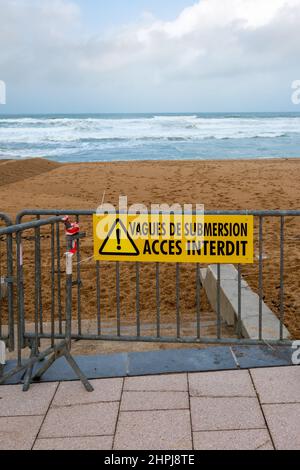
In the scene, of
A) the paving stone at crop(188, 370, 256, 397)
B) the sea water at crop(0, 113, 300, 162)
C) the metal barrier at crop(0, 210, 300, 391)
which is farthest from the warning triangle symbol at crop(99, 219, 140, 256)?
the sea water at crop(0, 113, 300, 162)

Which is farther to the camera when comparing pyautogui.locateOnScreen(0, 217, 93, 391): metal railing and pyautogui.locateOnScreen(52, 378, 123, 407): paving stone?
pyautogui.locateOnScreen(0, 217, 93, 391): metal railing

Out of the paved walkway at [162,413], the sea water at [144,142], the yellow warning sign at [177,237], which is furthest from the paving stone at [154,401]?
the sea water at [144,142]

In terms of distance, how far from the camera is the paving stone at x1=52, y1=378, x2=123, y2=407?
13.1 feet

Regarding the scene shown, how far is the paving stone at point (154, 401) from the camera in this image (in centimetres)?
385

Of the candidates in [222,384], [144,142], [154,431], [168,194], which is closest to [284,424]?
[222,384]

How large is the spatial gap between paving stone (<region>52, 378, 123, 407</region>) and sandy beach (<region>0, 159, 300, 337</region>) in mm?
2132

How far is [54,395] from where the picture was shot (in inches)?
162

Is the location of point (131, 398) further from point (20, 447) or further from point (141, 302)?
point (141, 302)

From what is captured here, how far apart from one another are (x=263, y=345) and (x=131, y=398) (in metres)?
1.41

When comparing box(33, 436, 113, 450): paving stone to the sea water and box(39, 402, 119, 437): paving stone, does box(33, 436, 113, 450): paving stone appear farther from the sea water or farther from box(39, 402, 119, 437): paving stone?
the sea water

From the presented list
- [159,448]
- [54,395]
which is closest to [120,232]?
[54,395]

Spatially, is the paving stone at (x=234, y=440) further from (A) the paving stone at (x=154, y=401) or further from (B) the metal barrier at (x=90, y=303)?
(B) the metal barrier at (x=90, y=303)

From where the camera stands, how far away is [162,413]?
376 centimetres

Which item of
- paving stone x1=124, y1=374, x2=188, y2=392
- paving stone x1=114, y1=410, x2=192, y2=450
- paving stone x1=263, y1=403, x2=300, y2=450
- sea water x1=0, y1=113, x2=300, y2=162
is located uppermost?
sea water x1=0, y1=113, x2=300, y2=162
